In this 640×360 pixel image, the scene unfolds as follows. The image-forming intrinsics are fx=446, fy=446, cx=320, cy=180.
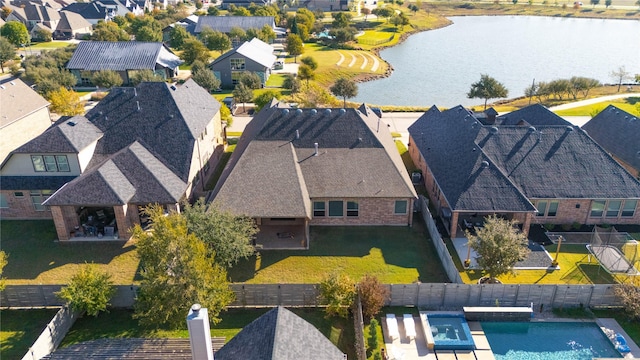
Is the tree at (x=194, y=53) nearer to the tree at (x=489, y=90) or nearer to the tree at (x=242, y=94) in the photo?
the tree at (x=242, y=94)

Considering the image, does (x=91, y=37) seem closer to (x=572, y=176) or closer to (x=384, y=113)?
(x=384, y=113)

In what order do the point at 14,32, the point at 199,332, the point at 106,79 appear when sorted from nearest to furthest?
the point at 199,332, the point at 106,79, the point at 14,32

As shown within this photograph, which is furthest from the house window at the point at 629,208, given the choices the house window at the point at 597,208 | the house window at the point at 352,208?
the house window at the point at 352,208

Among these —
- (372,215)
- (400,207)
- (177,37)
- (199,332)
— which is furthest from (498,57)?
(199,332)

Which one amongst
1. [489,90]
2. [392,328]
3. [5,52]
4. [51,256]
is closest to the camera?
[392,328]

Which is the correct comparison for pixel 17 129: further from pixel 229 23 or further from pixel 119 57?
pixel 229 23

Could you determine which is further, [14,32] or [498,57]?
[498,57]
